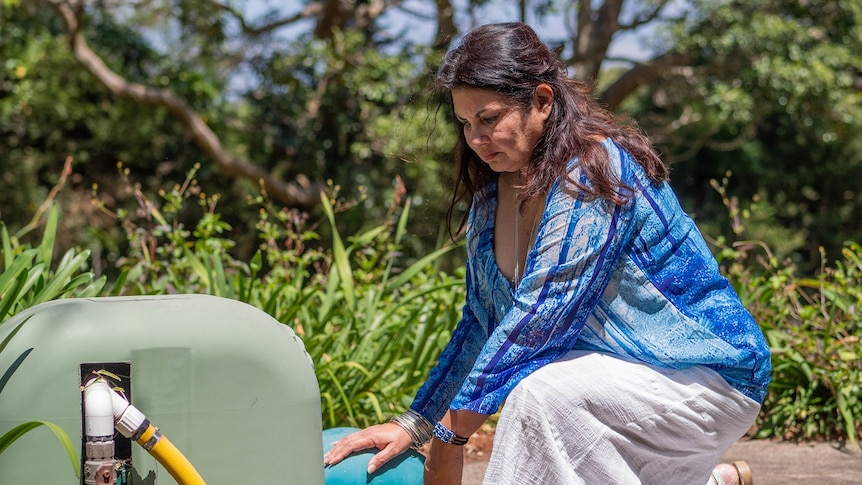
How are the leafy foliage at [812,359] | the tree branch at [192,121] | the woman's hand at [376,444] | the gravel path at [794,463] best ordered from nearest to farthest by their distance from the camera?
the woman's hand at [376,444] < the gravel path at [794,463] < the leafy foliage at [812,359] < the tree branch at [192,121]

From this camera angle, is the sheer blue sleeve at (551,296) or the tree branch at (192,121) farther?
the tree branch at (192,121)

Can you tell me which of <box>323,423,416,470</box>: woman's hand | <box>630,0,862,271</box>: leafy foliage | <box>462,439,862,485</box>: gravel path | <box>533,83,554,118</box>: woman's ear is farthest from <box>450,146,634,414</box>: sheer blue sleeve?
<box>630,0,862,271</box>: leafy foliage

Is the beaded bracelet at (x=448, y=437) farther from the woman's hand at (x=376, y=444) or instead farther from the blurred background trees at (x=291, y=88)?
the blurred background trees at (x=291, y=88)

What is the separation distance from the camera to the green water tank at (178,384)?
1.81m

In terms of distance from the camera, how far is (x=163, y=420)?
6.06 ft

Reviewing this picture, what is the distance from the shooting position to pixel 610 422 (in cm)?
208

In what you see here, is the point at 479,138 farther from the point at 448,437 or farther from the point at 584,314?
the point at 448,437

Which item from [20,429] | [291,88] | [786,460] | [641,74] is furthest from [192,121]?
[20,429]

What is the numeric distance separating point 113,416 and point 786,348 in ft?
11.7

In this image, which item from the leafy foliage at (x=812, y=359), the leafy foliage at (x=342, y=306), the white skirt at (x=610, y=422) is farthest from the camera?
the leafy foliage at (x=812, y=359)

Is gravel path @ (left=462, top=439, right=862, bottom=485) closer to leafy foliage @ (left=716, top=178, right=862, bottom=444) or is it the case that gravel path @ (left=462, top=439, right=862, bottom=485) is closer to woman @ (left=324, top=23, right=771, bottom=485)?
leafy foliage @ (left=716, top=178, right=862, bottom=444)

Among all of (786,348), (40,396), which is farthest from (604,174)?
(786,348)

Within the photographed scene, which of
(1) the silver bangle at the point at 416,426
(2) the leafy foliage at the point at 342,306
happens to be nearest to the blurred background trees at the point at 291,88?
(2) the leafy foliage at the point at 342,306

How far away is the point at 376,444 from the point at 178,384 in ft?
2.13
